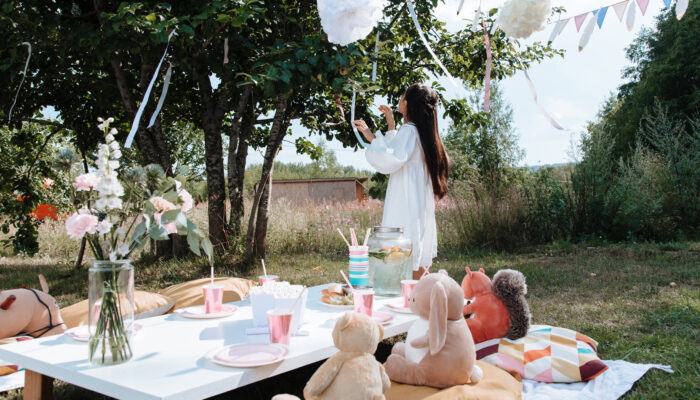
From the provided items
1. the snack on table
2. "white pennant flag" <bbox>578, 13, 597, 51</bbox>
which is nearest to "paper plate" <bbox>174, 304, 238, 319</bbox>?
the snack on table

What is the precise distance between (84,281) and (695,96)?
1731 centimetres

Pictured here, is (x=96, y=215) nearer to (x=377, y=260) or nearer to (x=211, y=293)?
(x=211, y=293)

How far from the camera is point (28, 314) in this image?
243cm

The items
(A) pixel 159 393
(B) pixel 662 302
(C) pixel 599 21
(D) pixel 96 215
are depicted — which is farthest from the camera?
(B) pixel 662 302

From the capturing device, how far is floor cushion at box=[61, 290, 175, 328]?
2754mm

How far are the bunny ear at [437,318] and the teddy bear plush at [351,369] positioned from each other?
0.26 metres

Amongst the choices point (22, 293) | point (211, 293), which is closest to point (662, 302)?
point (211, 293)

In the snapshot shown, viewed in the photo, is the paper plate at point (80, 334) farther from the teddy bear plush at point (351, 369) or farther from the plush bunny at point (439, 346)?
the plush bunny at point (439, 346)

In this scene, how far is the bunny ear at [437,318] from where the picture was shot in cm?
165

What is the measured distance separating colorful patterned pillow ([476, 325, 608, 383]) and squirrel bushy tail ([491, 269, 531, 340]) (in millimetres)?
64

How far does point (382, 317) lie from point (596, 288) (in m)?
3.45

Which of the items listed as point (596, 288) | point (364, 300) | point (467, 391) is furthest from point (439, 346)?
point (596, 288)

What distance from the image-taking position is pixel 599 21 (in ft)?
8.11

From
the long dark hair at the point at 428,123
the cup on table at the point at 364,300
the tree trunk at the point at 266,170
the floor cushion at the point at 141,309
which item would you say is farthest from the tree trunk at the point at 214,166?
the cup on table at the point at 364,300
